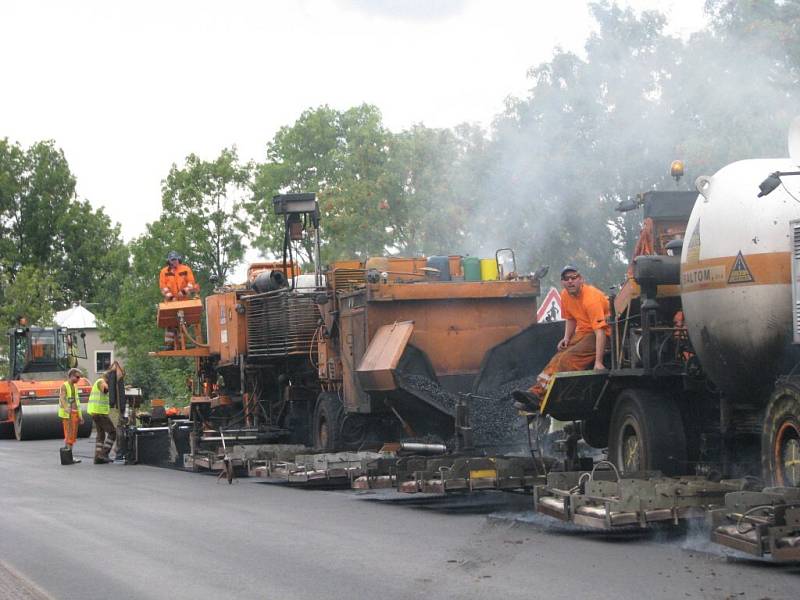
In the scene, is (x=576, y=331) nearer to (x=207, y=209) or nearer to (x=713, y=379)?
→ (x=713, y=379)

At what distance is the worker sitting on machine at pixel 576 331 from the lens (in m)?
12.6

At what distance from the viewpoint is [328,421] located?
17.7m

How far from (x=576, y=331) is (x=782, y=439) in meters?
3.72

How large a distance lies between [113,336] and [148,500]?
42.7 metres

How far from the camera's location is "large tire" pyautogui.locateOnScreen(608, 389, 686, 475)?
11.2 metres

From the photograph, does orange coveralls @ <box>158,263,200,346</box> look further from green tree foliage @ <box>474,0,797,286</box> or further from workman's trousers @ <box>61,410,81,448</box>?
green tree foliage @ <box>474,0,797,286</box>

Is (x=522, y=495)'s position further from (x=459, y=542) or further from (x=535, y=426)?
(x=459, y=542)

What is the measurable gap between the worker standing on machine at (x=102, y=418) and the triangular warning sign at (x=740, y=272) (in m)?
14.1

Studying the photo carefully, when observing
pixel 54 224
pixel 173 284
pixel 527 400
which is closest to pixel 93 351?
pixel 54 224

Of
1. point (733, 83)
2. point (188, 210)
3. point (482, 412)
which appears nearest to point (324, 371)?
point (482, 412)

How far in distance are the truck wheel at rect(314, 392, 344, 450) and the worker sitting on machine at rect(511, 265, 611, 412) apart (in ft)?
16.3

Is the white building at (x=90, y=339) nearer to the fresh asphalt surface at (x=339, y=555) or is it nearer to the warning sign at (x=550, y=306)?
the warning sign at (x=550, y=306)

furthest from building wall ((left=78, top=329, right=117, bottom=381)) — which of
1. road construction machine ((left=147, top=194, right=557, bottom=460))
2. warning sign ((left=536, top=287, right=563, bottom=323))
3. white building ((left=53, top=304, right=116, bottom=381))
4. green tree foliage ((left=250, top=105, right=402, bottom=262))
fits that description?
warning sign ((left=536, top=287, right=563, bottom=323))

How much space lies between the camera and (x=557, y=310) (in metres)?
20.2
